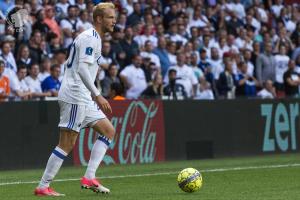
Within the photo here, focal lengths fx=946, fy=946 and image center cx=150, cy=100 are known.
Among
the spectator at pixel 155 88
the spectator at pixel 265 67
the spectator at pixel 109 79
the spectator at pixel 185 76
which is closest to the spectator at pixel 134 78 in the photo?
the spectator at pixel 155 88

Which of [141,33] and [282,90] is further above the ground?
[141,33]

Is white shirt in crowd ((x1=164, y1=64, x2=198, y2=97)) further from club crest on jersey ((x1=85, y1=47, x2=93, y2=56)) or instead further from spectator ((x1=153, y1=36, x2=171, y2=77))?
club crest on jersey ((x1=85, y1=47, x2=93, y2=56))

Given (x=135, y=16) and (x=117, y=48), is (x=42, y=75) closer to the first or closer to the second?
(x=117, y=48)

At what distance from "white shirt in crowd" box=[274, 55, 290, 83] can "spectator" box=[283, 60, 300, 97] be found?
456mm

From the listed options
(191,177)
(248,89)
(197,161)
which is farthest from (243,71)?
(191,177)

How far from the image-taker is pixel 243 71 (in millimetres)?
24438

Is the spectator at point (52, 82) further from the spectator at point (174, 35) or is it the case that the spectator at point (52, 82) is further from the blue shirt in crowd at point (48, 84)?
the spectator at point (174, 35)

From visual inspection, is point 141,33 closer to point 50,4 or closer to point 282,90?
point 50,4

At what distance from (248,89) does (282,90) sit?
1668 mm

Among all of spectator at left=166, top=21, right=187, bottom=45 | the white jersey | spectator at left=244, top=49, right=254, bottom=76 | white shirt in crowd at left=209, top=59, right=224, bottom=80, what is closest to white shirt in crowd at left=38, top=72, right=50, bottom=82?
spectator at left=166, top=21, right=187, bottom=45

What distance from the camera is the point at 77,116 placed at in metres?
11.8

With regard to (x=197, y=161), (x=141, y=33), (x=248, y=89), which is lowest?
(x=197, y=161)

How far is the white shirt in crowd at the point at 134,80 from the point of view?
21859 millimetres

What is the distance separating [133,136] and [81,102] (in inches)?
317
